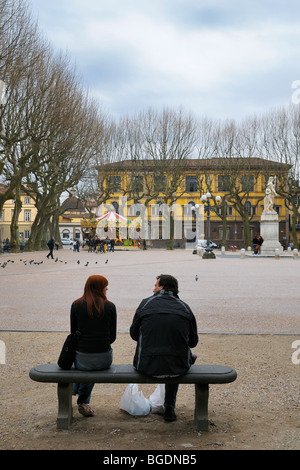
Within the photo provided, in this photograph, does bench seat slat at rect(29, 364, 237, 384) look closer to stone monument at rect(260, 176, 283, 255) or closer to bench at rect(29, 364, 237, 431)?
bench at rect(29, 364, 237, 431)

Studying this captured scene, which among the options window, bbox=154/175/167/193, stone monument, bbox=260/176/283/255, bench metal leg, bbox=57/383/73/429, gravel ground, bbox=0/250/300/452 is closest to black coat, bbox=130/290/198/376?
gravel ground, bbox=0/250/300/452

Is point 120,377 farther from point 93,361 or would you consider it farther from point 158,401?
point 158,401

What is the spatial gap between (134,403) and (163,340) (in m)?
0.84

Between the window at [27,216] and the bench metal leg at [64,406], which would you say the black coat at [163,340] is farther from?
the window at [27,216]

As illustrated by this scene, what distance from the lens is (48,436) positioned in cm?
443

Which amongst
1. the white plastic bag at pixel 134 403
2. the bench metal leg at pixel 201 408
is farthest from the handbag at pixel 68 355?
the bench metal leg at pixel 201 408

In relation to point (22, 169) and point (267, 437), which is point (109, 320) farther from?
point (22, 169)

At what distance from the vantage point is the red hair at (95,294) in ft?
15.6

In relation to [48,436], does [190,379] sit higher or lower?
higher

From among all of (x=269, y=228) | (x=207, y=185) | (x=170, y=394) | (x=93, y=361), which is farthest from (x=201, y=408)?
(x=207, y=185)

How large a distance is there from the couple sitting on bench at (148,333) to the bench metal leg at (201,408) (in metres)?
0.24

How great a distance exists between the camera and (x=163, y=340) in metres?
4.58
